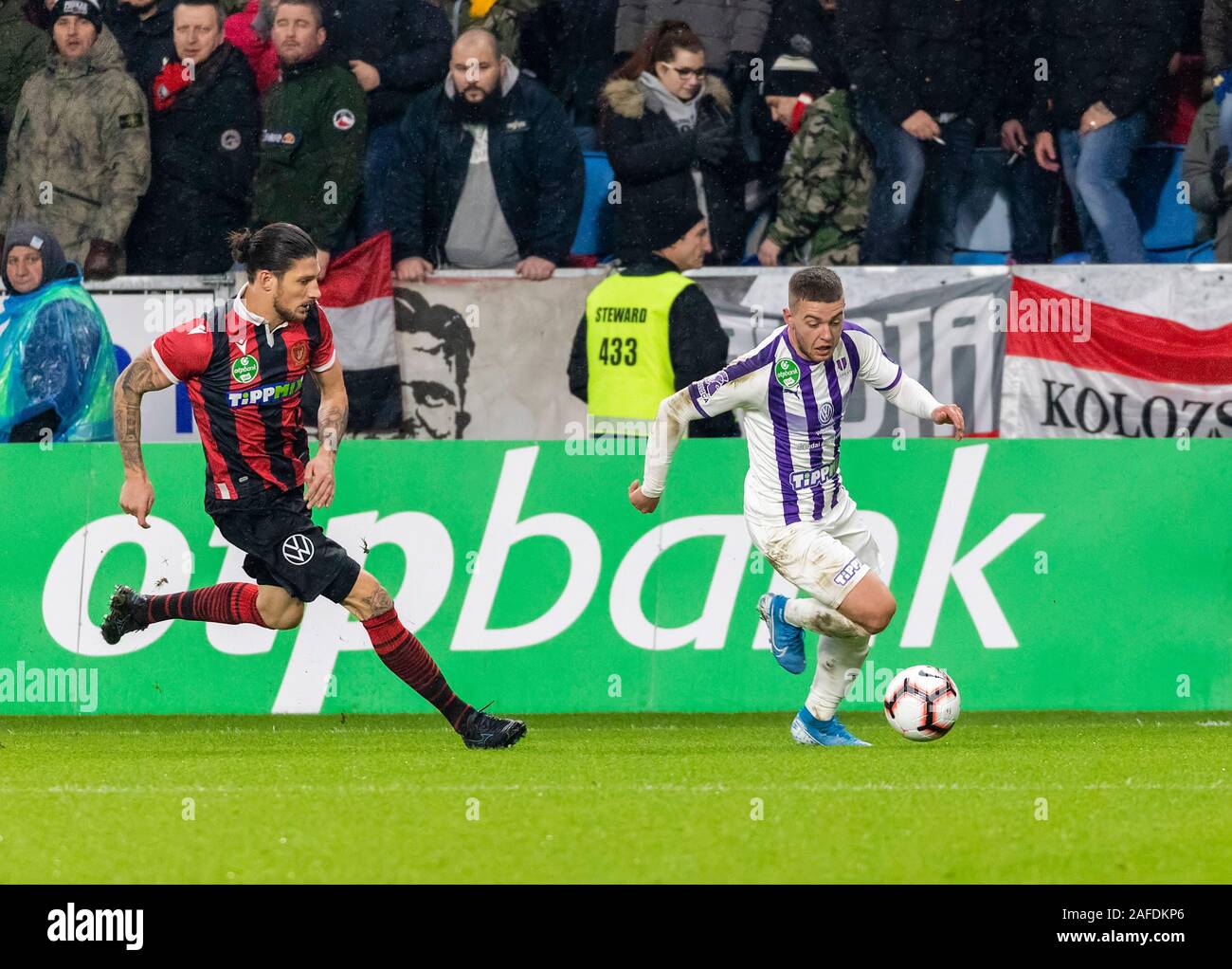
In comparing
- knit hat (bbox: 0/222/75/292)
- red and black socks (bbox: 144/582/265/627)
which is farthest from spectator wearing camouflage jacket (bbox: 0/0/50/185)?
red and black socks (bbox: 144/582/265/627)

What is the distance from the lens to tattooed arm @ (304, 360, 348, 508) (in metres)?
7.46

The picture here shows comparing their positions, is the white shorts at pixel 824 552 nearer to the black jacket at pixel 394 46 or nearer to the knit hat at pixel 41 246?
the knit hat at pixel 41 246

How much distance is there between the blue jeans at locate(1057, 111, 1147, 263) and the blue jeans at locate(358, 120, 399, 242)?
14.0ft

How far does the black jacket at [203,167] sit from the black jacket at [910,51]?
3.78 metres

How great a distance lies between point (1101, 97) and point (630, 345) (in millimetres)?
3336

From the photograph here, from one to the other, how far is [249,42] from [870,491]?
5450 mm

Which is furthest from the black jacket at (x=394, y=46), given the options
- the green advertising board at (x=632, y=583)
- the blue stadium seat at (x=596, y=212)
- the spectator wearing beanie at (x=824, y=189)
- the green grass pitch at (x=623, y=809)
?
the green grass pitch at (x=623, y=809)

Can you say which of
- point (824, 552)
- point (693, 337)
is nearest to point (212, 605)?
point (824, 552)

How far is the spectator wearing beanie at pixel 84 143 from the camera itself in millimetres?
11523

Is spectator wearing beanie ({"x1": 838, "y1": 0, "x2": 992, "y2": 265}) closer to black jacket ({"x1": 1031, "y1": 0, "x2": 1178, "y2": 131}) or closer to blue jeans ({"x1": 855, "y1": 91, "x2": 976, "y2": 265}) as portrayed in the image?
blue jeans ({"x1": 855, "y1": 91, "x2": 976, "y2": 265})

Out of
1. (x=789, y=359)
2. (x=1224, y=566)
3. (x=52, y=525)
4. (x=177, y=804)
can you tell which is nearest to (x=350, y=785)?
(x=177, y=804)

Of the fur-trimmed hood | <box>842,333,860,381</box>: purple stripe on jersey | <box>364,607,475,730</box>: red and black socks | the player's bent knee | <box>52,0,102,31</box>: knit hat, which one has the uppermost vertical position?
<box>52,0,102,31</box>: knit hat

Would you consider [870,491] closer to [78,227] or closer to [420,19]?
[420,19]

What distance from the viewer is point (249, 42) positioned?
12.0 m
